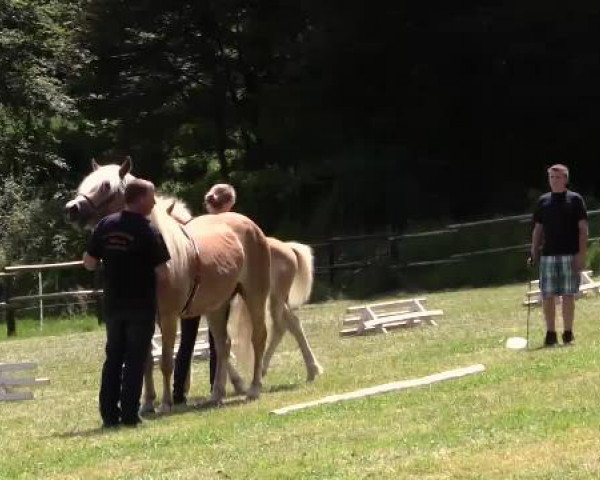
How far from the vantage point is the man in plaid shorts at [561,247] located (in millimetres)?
13766

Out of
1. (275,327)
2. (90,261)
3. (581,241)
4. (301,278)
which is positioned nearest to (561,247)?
(581,241)

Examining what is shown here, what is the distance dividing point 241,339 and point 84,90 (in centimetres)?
2673

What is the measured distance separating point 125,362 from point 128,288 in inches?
22.9

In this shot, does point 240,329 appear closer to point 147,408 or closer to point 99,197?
point 147,408

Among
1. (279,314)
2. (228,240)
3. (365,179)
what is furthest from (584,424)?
(365,179)

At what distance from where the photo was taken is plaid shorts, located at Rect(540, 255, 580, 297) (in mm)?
13781

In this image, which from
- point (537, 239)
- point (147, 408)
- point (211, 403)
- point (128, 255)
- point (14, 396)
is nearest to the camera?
point (128, 255)

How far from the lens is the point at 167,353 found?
11.4m

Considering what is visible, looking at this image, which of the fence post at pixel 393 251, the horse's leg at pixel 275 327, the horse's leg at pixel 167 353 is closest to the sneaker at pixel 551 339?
the horse's leg at pixel 275 327

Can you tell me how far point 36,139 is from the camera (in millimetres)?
39562

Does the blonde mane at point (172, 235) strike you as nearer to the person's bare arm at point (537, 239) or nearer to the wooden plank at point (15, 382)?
the wooden plank at point (15, 382)

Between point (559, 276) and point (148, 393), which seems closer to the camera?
point (148, 393)

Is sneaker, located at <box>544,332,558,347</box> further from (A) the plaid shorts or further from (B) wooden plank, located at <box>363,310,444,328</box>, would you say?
(B) wooden plank, located at <box>363,310,444,328</box>

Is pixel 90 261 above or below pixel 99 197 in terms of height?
below
